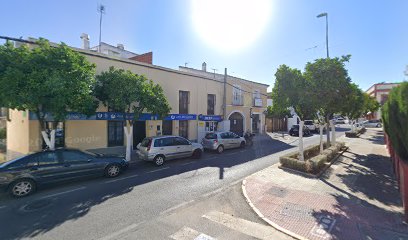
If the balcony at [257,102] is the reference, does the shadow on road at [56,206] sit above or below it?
below

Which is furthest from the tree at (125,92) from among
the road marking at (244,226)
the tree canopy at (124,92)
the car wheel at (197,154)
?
→ the road marking at (244,226)

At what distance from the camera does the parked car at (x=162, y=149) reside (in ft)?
36.1

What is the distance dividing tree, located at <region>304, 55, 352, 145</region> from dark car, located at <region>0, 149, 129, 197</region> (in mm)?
10144

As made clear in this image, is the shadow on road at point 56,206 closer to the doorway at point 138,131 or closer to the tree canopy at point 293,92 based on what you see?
the tree canopy at point 293,92

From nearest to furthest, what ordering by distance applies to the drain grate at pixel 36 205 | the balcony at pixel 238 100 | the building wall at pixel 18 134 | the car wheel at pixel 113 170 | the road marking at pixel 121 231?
the road marking at pixel 121 231 → the drain grate at pixel 36 205 → the car wheel at pixel 113 170 → the building wall at pixel 18 134 → the balcony at pixel 238 100

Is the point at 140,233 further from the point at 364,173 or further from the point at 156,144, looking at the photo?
the point at 364,173

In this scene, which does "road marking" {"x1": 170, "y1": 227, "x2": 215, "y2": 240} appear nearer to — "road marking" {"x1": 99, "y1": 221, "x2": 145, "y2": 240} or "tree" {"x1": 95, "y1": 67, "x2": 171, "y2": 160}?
"road marking" {"x1": 99, "y1": 221, "x2": 145, "y2": 240}

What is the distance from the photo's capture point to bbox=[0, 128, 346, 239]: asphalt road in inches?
195

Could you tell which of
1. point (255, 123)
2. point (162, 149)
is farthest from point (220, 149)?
point (255, 123)

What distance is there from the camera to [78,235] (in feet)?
15.5

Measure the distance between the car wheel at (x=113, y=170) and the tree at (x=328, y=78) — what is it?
10005 mm

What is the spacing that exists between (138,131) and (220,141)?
5.79 meters

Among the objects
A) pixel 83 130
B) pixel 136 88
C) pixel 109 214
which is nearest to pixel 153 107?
pixel 136 88

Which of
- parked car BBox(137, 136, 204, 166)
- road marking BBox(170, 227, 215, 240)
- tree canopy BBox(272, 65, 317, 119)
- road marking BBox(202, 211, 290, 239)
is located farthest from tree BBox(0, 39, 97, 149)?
tree canopy BBox(272, 65, 317, 119)
